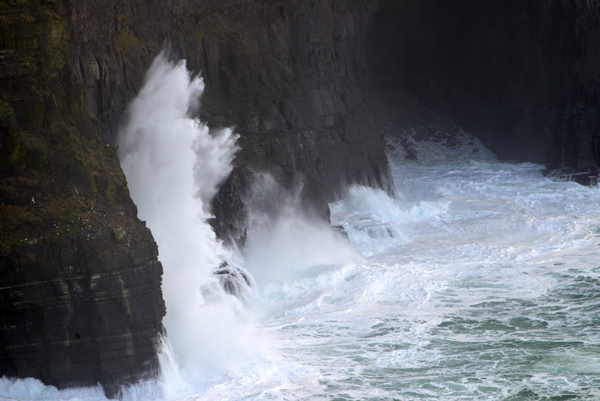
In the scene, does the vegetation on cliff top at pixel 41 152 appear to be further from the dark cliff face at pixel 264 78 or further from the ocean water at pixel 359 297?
the dark cliff face at pixel 264 78

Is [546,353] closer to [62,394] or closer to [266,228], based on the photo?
[62,394]

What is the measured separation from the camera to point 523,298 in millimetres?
21125

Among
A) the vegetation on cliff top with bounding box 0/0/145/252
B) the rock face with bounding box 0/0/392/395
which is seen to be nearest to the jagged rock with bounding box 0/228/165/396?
the rock face with bounding box 0/0/392/395

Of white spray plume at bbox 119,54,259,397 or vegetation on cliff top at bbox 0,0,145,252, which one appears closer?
vegetation on cliff top at bbox 0,0,145,252

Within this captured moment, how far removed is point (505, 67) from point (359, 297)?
24985mm

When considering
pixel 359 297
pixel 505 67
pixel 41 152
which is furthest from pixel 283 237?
pixel 505 67

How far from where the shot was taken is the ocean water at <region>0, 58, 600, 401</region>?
50.1 ft

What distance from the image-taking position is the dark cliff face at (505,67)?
37.4 meters

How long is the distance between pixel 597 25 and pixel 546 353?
951 inches

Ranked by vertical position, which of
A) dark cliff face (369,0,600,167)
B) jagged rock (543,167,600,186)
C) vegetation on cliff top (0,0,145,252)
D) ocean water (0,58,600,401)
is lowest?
ocean water (0,58,600,401)

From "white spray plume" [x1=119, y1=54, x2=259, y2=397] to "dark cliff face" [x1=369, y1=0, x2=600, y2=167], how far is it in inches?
827

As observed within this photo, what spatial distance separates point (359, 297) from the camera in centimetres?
2175

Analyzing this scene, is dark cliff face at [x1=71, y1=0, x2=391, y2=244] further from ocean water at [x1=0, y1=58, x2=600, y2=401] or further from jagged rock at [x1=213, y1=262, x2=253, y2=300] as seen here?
jagged rock at [x1=213, y1=262, x2=253, y2=300]

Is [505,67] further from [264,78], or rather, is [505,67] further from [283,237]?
[283,237]
